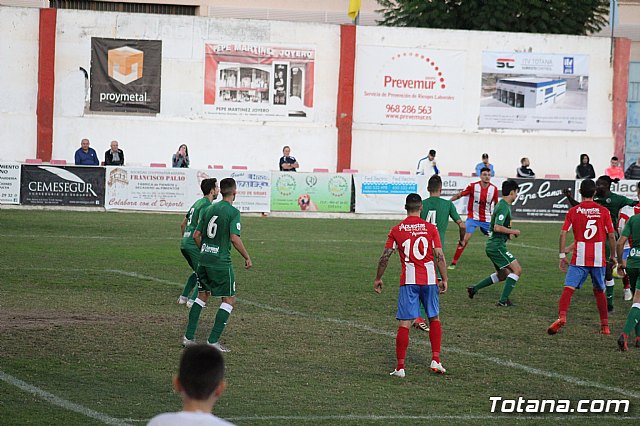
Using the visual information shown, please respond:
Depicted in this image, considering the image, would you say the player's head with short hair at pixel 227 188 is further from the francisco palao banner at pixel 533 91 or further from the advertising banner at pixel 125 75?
the francisco palao banner at pixel 533 91

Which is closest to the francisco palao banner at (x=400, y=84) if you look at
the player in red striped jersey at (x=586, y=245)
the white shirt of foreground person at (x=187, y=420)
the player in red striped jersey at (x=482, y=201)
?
the player in red striped jersey at (x=482, y=201)

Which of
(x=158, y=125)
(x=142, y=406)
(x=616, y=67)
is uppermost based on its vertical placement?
(x=616, y=67)

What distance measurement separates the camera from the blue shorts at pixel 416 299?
10.7 metres

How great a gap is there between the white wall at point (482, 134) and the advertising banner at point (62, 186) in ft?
38.9

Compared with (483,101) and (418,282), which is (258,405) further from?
(483,101)

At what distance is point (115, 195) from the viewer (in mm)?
30047

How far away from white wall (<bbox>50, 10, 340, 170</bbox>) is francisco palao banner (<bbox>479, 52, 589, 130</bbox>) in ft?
19.7

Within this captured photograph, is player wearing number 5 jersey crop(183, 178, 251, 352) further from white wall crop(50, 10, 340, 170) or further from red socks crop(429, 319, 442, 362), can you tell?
white wall crop(50, 10, 340, 170)

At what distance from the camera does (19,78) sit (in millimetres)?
36750

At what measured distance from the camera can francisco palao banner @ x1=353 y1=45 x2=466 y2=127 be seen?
127ft

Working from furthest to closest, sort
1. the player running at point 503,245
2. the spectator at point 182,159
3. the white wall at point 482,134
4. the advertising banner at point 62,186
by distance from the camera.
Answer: the white wall at point 482,134
the spectator at point 182,159
the advertising banner at point 62,186
the player running at point 503,245

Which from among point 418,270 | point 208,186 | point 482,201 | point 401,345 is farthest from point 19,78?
point 401,345

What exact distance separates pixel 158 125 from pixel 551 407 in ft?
96.2

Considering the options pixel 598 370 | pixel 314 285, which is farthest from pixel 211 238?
pixel 314 285
